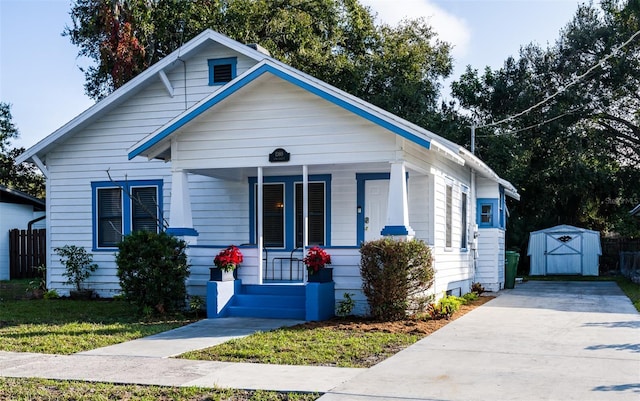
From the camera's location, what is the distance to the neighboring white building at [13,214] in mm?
23422

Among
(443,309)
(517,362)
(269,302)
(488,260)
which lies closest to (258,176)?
(269,302)

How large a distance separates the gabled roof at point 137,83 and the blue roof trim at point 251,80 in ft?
10.1

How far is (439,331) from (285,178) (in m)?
5.70

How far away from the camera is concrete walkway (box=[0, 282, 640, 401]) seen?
683 centimetres

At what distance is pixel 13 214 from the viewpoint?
79.2ft

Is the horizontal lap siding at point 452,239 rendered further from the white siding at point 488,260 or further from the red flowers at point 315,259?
the red flowers at point 315,259

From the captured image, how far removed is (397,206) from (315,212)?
3495 mm

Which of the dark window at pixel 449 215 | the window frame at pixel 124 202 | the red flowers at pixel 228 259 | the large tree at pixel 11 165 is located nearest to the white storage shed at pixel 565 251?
the dark window at pixel 449 215

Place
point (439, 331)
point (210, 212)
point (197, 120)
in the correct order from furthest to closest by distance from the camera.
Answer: point (210, 212) → point (197, 120) → point (439, 331)

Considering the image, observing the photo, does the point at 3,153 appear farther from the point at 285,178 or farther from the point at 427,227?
the point at 427,227

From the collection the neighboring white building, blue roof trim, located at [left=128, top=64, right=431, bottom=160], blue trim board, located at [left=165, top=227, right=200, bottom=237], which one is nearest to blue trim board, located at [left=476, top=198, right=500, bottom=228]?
blue roof trim, located at [left=128, top=64, right=431, bottom=160]

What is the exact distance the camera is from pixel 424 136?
11.7 m

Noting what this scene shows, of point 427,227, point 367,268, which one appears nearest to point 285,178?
point 427,227

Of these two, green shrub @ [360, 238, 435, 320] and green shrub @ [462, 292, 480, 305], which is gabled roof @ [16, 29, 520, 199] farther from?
green shrub @ [462, 292, 480, 305]
